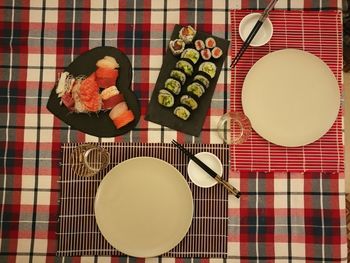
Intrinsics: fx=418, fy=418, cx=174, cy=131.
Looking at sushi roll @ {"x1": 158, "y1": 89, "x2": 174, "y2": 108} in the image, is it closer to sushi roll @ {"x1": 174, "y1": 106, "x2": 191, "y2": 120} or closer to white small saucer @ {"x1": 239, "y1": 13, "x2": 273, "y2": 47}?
sushi roll @ {"x1": 174, "y1": 106, "x2": 191, "y2": 120}

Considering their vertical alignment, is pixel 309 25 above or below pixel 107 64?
above

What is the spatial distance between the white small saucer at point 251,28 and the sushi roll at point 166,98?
0.36m

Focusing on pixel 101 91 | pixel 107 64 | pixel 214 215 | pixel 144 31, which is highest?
pixel 144 31

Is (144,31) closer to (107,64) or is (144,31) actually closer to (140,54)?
(140,54)

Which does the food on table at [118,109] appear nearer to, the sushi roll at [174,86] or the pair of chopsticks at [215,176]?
the sushi roll at [174,86]

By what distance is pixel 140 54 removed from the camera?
164cm

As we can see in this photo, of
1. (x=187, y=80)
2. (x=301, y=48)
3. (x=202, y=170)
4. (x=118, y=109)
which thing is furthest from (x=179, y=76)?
(x=301, y=48)

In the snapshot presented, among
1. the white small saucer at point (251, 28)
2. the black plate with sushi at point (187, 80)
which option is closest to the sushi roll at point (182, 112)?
the black plate with sushi at point (187, 80)

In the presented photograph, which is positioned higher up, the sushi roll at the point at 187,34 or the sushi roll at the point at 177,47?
the sushi roll at the point at 187,34

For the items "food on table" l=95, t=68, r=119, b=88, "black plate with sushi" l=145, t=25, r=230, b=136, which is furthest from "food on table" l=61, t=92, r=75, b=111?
"black plate with sushi" l=145, t=25, r=230, b=136

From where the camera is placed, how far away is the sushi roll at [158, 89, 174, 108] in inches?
61.9

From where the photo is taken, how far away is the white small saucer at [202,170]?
5.10 feet

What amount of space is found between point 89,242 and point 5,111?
1.97ft

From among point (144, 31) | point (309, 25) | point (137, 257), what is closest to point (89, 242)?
point (137, 257)
